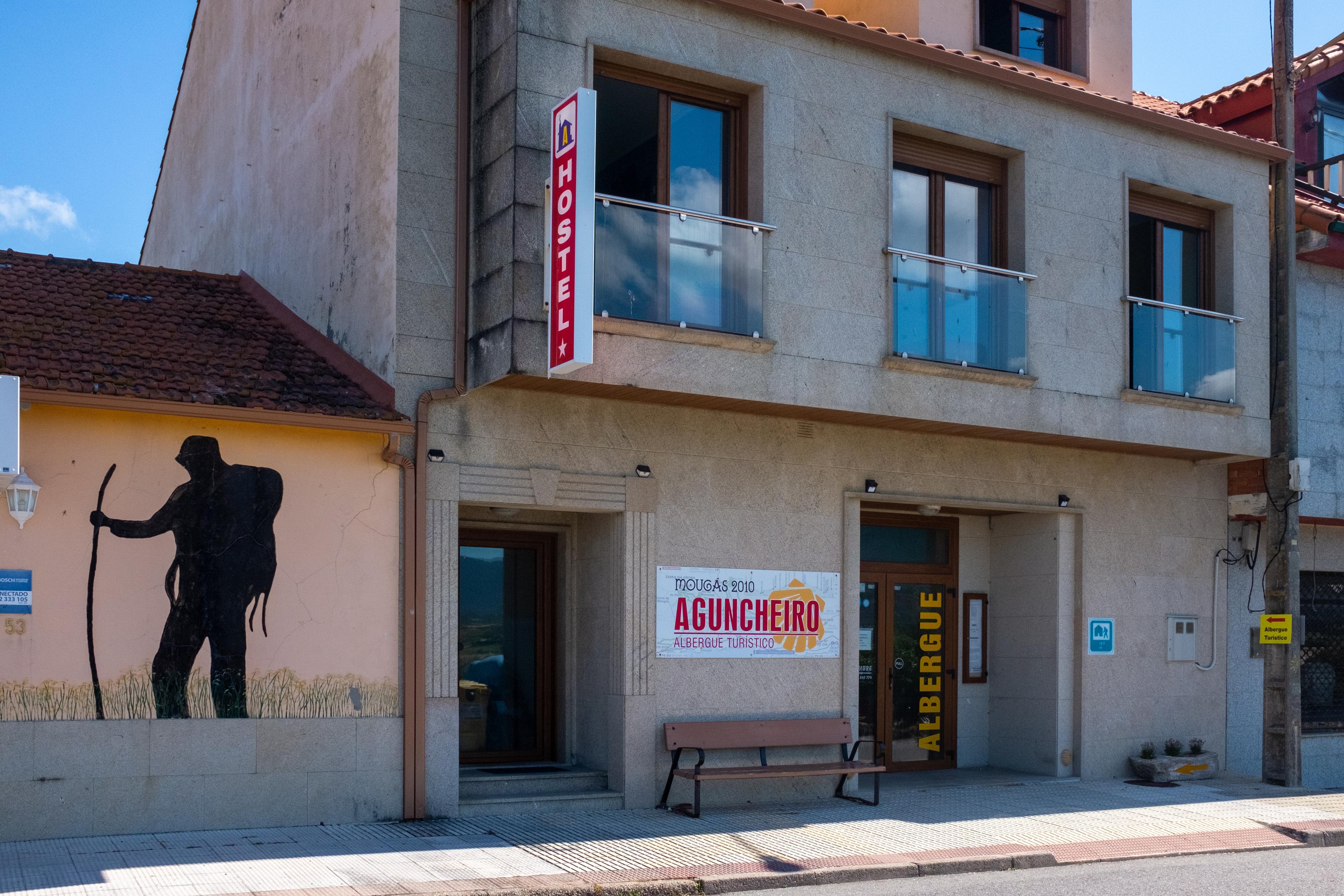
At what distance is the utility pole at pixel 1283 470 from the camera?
47.8 feet

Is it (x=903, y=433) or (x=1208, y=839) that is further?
(x=903, y=433)

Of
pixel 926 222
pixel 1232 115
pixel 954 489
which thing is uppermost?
pixel 1232 115

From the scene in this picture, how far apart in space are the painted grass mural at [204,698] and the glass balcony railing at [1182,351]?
8253mm

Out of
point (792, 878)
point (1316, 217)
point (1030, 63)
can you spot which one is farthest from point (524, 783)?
point (1316, 217)

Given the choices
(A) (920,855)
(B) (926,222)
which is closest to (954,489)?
(B) (926,222)

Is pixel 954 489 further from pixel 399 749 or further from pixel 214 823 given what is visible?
pixel 214 823

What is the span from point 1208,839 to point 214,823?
7871 millimetres

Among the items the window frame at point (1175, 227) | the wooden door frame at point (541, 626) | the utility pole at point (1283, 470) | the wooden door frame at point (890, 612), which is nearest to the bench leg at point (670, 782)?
the wooden door frame at point (541, 626)

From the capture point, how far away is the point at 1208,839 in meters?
11.4

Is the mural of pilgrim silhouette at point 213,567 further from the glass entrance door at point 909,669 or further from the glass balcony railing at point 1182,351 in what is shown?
the glass balcony railing at point 1182,351

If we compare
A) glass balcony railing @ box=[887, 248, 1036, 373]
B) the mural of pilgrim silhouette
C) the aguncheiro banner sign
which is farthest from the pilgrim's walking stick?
glass balcony railing @ box=[887, 248, 1036, 373]

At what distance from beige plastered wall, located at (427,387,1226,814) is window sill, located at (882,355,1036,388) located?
37.6 inches

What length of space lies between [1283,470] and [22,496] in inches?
484

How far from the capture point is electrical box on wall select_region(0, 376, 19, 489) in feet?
29.6
